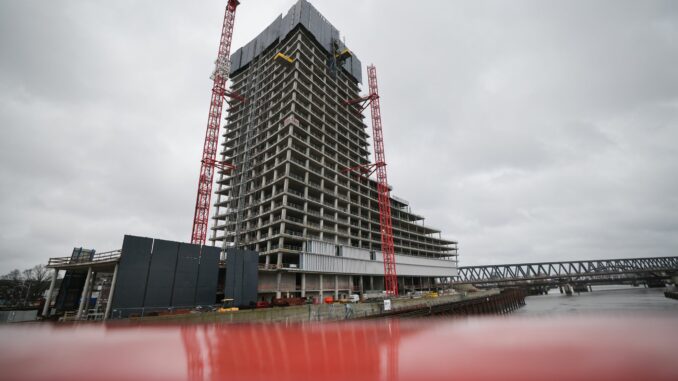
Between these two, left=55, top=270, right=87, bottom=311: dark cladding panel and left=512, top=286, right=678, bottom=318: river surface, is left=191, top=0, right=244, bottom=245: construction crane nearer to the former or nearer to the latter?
left=55, top=270, right=87, bottom=311: dark cladding panel

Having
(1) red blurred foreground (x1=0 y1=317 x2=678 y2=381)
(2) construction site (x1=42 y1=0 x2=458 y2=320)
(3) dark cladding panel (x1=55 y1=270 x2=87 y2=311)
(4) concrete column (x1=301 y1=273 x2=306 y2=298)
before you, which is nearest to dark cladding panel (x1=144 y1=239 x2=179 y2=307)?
(2) construction site (x1=42 y1=0 x2=458 y2=320)

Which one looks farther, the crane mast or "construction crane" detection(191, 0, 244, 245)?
the crane mast

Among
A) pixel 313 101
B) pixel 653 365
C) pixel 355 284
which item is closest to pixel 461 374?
pixel 653 365

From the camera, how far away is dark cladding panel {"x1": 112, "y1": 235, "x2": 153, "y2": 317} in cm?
3056

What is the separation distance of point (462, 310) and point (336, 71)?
7433 centimetres

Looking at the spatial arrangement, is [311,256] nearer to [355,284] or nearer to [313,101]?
Answer: [355,284]

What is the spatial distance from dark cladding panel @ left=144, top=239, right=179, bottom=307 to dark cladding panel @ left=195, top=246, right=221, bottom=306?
3588 millimetres

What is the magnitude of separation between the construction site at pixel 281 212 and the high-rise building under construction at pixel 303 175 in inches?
14.7

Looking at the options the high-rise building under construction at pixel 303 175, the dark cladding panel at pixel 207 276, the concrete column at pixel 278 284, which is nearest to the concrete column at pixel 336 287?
the high-rise building under construction at pixel 303 175

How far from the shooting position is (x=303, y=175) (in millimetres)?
69438

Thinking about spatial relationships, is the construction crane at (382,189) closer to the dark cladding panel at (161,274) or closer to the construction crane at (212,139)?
the construction crane at (212,139)

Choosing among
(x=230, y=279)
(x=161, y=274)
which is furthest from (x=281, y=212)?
(x=161, y=274)

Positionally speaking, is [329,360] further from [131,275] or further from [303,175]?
[303,175]

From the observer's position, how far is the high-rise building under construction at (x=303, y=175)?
2376 inches
